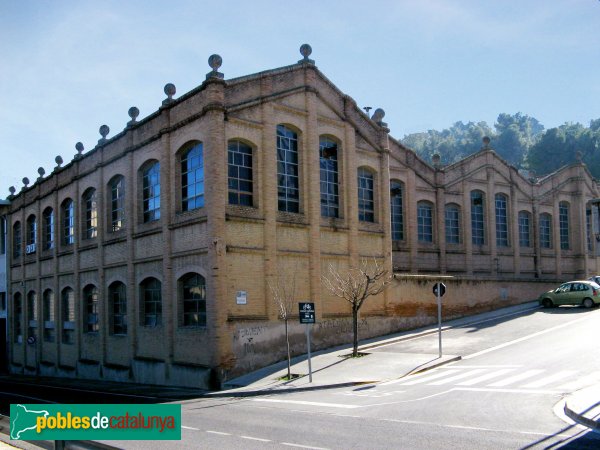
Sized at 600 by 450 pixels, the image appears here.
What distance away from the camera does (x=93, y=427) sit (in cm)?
869

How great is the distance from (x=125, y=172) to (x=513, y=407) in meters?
19.8

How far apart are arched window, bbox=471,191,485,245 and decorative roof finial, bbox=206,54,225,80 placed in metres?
21.2

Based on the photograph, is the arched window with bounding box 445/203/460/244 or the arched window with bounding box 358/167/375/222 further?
the arched window with bounding box 445/203/460/244

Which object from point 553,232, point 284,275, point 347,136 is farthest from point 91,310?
point 553,232

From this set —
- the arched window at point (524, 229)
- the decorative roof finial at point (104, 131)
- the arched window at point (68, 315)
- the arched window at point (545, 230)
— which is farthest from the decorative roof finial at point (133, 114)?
the arched window at point (545, 230)

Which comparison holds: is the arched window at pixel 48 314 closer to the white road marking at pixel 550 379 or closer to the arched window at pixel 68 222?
the arched window at pixel 68 222

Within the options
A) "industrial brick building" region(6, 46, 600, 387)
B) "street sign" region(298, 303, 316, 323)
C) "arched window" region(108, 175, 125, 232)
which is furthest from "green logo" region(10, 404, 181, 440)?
"arched window" region(108, 175, 125, 232)

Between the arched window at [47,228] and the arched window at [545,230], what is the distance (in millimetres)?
30159

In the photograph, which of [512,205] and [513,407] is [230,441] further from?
[512,205]

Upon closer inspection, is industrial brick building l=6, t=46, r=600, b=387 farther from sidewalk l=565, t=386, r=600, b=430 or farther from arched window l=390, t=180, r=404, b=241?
A: sidewalk l=565, t=386, r=600, b=430

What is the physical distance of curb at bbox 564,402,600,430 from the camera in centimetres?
1202

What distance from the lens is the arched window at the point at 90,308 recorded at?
3183 cm

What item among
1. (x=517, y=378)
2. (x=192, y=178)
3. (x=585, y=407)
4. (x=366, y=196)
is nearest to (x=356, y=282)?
(x=366, y=196)

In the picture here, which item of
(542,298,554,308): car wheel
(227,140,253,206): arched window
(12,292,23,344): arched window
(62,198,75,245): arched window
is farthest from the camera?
(12,292,23,344): arched window
